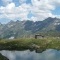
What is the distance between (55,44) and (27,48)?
27.2m

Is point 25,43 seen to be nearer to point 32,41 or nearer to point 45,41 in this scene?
point 32,41

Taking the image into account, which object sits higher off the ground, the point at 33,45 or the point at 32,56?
the point at 33,45

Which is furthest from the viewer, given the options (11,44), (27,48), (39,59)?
(11,44)

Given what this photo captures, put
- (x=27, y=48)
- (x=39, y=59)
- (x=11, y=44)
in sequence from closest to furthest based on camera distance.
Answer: (x=39, y=59) → (x=27, y=48) → (x=11, y=44)

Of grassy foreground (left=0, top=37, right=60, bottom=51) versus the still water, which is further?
grassy foreground (left=0, top=37, right=60, bottom=51)

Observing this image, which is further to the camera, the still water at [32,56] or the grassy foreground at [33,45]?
the grassy foreground at [33,45]

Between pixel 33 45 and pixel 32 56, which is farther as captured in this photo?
pixel 33 45

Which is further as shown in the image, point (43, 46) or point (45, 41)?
point (45, 41)

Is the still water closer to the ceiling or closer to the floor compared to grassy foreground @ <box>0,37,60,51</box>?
closer to the floor

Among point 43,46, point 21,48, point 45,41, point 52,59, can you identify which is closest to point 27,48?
point 21,48

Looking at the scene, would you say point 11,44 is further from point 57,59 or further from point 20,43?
point 57,59

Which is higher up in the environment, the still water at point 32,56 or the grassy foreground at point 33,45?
the grassy foreground at point 33,45

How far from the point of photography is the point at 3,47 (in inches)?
5832

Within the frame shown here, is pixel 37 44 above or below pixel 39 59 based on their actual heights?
above
